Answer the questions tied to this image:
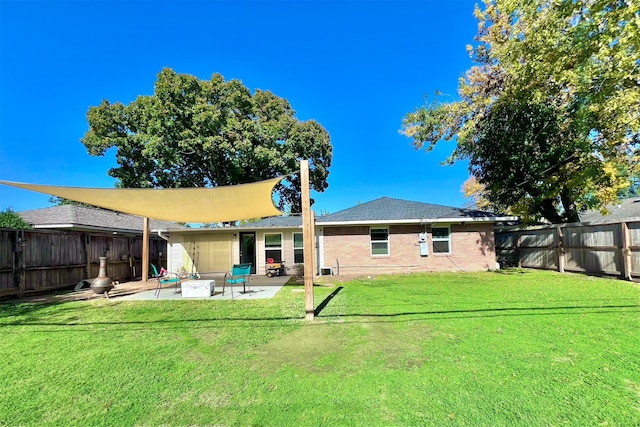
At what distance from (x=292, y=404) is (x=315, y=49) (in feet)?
49.0

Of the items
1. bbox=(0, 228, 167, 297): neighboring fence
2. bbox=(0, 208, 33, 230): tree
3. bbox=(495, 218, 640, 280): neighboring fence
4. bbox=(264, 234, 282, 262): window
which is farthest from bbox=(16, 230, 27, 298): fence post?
bbox=(495, 218, 640, 280): neighboring fence

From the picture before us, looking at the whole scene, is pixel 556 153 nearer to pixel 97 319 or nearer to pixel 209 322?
pixel 209 322

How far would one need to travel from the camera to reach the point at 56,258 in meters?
10.2

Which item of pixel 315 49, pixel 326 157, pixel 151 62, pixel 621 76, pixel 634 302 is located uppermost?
pixel 151 62

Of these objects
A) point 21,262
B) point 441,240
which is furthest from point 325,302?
point 21,262

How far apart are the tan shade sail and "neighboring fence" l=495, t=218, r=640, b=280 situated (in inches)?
407

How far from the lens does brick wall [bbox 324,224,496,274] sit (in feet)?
44.0

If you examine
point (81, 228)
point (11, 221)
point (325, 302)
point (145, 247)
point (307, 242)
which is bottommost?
point (325, 302)

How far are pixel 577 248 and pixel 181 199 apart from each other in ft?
42.8

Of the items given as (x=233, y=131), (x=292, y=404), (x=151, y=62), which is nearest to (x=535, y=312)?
(x=292, y=404)

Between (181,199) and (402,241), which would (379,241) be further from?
(181,199)

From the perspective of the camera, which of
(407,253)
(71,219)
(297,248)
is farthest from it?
(297,248)

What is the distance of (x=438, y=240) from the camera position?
44.6 feet

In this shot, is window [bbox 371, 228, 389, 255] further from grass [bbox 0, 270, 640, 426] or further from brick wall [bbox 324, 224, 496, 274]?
grass [bbox 0, 270, 640, 426]
